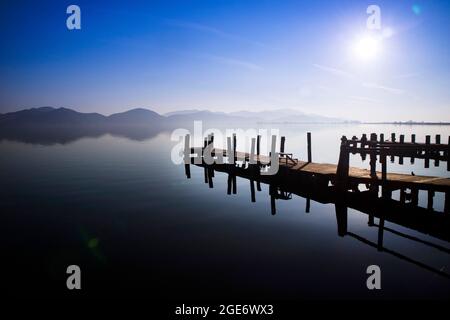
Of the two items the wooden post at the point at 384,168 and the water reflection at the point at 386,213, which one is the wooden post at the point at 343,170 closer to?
the water reflection at the point at 386,213

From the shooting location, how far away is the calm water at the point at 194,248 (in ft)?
40.5

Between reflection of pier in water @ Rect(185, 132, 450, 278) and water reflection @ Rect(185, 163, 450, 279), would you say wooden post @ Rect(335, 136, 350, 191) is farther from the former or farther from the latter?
water reflection @ Rect(185, 163, 450, 279)

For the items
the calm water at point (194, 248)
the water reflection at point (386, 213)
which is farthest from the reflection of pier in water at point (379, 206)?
the calm water at point (194, 248)

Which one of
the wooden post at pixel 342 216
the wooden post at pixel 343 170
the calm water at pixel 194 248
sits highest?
the wooden post at pixel 343 170

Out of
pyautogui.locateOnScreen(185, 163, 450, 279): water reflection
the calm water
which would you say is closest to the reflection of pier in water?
pyautogui.locateOnScreen(185, 163, 450, 279): water reflection

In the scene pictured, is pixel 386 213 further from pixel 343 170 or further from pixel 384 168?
pixel 343 170

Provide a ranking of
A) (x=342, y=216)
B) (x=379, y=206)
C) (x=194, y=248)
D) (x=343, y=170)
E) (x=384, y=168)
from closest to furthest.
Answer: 1. (x=379, y=206)
2. (x=384, y=168)
3. (x=343, y=170)
4. (x=342, y=216)
5. (x=194, y=248)

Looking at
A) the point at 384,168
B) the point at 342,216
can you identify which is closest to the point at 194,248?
the point at 342,216

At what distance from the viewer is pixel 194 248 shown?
16.0m

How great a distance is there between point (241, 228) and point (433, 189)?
1150 cm

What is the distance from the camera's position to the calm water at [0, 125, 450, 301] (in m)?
12.4

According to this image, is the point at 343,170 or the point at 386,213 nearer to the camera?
the point at 386,213
